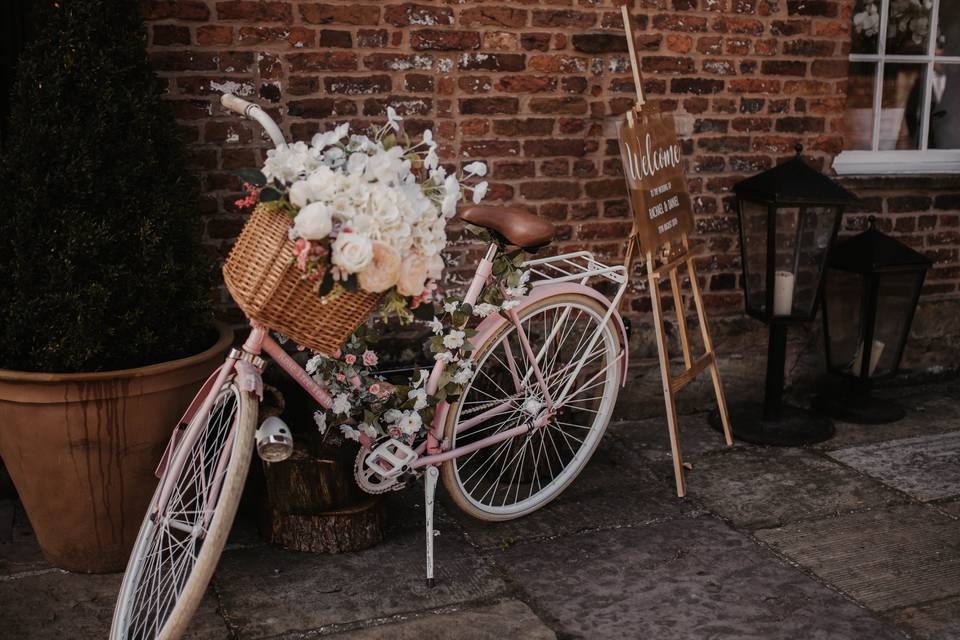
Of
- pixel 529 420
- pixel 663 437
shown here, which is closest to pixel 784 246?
pixel 663 437

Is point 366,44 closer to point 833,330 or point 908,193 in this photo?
point 833,330

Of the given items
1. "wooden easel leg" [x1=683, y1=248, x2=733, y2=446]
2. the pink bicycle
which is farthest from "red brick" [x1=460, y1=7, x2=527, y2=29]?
"wooden easel leg" [x1=683, y1=248, x2=733, y2=446]

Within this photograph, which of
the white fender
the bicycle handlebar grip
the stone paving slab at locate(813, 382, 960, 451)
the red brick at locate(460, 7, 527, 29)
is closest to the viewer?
the bicycle handlebar grip

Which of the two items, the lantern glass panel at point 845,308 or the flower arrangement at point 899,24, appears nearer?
the lantern glass panel at point 845,308

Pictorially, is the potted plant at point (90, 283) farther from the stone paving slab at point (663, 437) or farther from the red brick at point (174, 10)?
the stone paving slab at point (663, 437)

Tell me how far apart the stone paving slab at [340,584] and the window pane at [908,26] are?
3.41m

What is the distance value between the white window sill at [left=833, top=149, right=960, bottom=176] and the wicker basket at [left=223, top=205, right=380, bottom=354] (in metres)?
3.09

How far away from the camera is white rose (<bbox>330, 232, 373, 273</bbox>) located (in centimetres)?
237

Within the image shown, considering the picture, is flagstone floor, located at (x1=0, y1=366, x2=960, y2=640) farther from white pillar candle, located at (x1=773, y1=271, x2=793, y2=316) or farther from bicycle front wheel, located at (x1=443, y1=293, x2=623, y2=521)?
white pillar candle, located at (x1=773, y1=271, x2=793, y2=316)

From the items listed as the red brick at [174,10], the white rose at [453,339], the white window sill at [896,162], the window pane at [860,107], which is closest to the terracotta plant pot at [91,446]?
the white rose at [453,339]

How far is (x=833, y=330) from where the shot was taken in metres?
4.64

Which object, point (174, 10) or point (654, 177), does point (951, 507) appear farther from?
point (174, 10)

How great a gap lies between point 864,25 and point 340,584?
3.72 meters

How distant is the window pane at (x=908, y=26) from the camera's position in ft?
16.1
